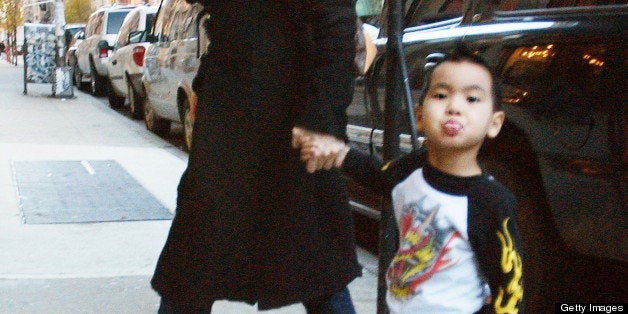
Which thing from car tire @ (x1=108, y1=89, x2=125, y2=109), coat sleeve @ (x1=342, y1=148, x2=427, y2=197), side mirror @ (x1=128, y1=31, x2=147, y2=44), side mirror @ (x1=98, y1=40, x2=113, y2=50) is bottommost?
car tire @ (x1=108, y1=89, x2=125, y2=109)

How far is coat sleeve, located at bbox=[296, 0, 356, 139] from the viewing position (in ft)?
8.21

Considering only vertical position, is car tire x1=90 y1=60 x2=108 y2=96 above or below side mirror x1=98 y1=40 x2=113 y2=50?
below

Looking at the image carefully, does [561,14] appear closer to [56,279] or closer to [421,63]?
[421,63]

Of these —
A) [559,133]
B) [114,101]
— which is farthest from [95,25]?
[559,133]

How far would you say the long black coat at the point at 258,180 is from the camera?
2.64 meters

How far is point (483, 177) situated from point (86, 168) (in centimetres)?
658

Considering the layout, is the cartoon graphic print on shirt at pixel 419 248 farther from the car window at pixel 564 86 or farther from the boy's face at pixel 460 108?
the car window at pixel 564 86

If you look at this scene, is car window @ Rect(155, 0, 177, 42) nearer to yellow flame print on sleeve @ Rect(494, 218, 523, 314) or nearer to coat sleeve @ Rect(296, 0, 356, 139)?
coat sleeve @ Rect(296, 0, 356, 139)

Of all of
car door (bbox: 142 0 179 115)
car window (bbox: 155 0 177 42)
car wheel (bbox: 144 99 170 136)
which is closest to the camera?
car door (bbox: 142 0 179 115)

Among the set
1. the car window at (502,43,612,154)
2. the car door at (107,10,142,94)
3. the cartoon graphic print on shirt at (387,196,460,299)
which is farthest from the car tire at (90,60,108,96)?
the cartoon graphic print on shirt at (387,196,460,299)

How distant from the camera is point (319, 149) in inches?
98.1

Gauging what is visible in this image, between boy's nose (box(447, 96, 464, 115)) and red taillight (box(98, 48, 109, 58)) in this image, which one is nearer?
boy's nose (box(447, 96, 464, 115))

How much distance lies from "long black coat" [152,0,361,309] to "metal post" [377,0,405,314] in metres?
0.52

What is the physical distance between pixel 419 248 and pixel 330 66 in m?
0.55
